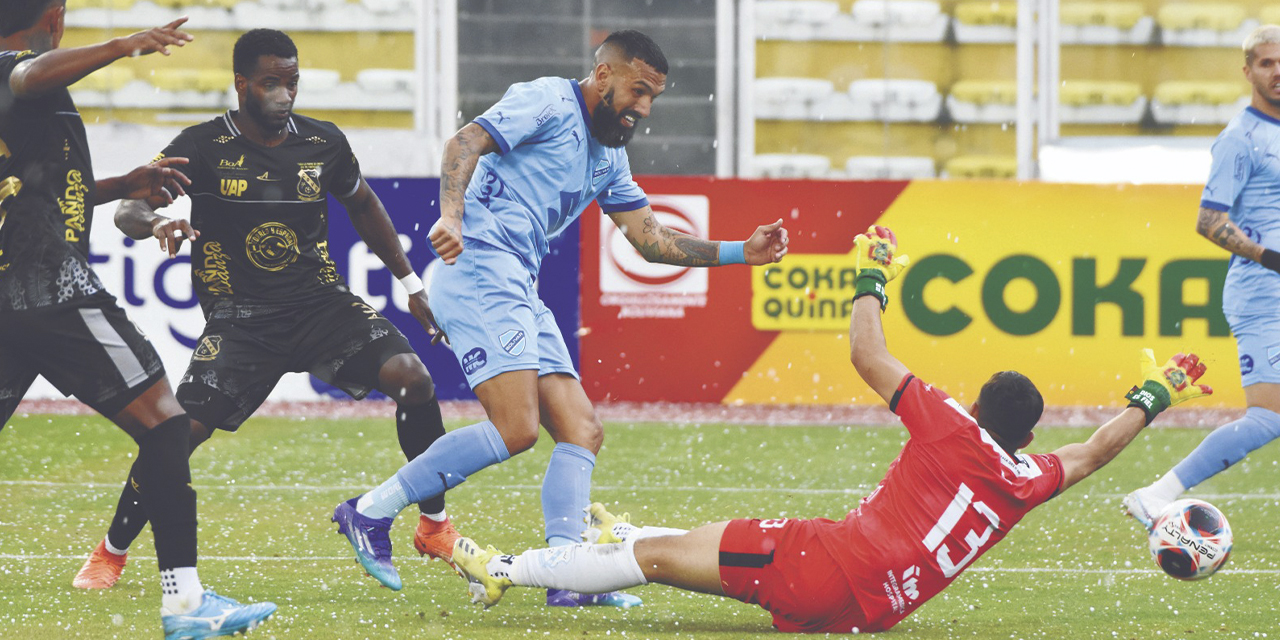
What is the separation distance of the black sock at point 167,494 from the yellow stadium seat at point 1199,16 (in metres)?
14.0

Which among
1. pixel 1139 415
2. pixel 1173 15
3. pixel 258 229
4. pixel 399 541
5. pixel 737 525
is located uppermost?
pixel 1173 15

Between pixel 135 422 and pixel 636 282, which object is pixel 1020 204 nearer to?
pixel 636 282

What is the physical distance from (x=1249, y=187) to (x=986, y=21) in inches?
373

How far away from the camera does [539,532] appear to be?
6.98m

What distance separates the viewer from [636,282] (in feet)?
37.6

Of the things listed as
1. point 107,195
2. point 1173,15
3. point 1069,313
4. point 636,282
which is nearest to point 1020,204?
point 1069,313

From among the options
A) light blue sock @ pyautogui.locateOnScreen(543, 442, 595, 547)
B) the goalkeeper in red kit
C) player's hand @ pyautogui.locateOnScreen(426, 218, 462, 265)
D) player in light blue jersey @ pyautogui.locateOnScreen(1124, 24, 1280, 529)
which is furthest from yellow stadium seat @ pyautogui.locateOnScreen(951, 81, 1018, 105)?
player's hand @ pyautogui.locateOnScreen(426, 218, 462, 265)

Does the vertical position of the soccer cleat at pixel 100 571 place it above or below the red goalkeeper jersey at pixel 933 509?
below

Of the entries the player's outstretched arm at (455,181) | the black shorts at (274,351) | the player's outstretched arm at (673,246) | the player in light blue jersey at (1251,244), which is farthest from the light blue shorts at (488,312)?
the player in light blue jersey at (1251,244)

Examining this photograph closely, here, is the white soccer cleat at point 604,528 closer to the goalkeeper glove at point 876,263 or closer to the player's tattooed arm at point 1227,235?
the goalkeeper glove at point 876,263

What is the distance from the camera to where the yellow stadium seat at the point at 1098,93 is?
15664 mm

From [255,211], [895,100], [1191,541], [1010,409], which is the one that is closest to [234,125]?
[255,211]

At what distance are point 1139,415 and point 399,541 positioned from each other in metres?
3.18

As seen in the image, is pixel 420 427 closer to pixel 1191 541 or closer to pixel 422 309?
pixel 422 309
